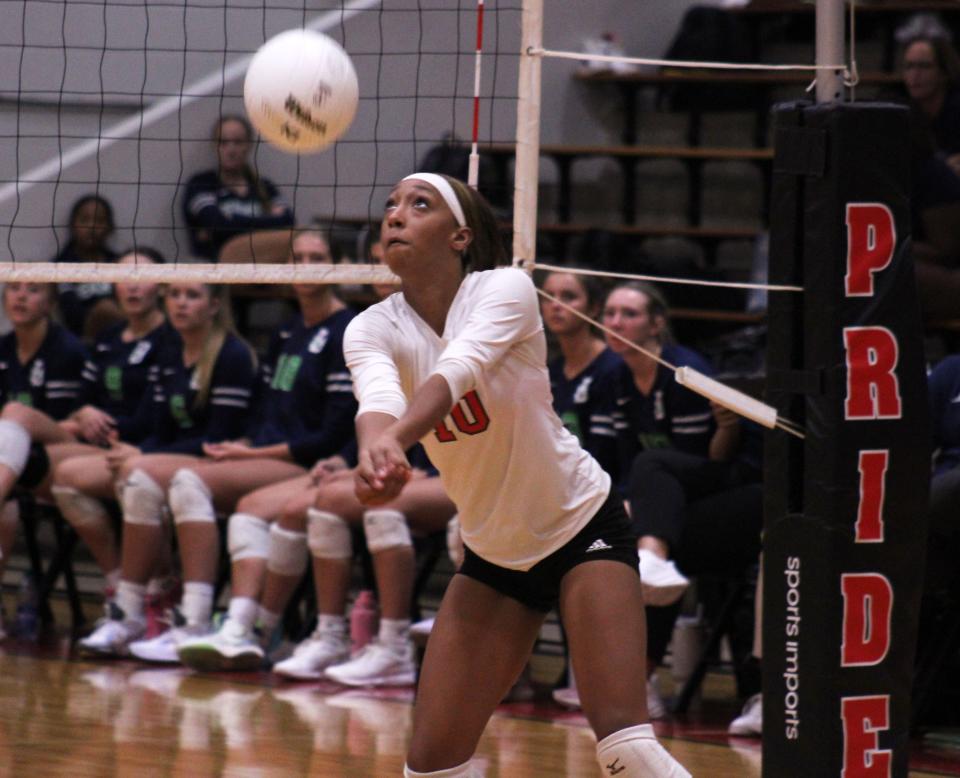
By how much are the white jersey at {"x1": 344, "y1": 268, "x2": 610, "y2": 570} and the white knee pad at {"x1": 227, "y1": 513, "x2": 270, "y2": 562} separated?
2986 mm

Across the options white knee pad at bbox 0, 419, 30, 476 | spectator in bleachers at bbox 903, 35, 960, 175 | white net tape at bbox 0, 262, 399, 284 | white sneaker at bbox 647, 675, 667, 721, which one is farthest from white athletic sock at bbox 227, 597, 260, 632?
spectator in bleachers at bbox 903, 35, 960, 175

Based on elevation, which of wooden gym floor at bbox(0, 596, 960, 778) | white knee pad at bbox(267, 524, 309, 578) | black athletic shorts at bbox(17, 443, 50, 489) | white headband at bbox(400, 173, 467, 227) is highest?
white headband at bbox(400, 173, 467, 227)

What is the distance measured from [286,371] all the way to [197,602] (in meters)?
0.98

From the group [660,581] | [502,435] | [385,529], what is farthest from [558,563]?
[385,529]

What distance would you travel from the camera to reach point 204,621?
21.2ft

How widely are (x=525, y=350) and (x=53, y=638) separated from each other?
4.26 meters

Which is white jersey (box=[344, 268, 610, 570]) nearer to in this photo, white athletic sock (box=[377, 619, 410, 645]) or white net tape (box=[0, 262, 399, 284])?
white net tape (box=[0, 262, 399, 284])

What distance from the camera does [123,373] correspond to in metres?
7.39

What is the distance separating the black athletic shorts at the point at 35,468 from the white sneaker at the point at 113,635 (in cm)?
65

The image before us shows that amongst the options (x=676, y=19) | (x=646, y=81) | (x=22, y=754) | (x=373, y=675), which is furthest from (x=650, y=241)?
(x=22, y=754)

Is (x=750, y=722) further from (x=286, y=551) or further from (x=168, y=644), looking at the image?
(x=168, y=644)

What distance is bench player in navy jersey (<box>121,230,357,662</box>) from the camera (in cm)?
645

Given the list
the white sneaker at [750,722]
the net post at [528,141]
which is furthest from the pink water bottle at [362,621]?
the net post at [528,141]

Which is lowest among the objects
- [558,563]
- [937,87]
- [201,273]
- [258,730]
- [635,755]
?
[258,730]
